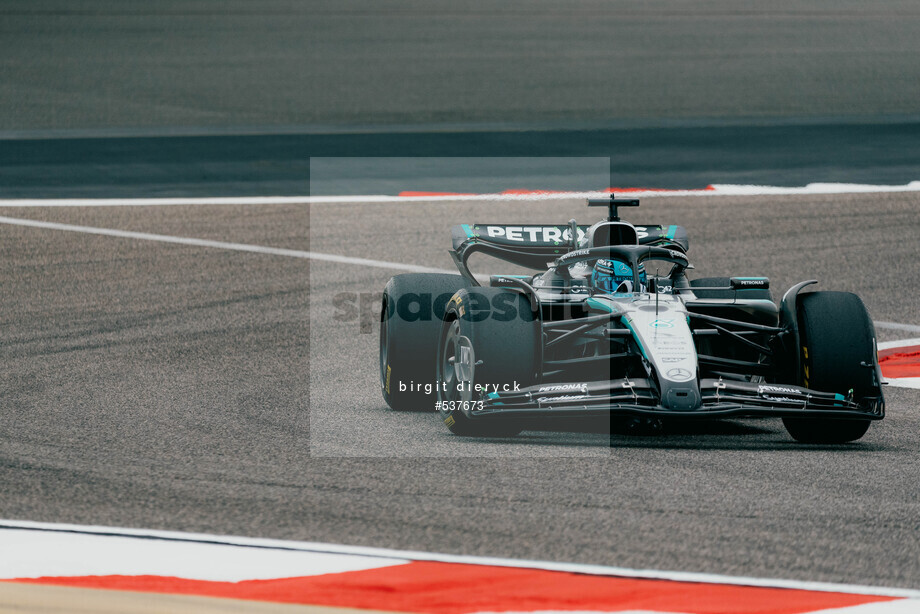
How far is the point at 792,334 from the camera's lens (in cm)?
770

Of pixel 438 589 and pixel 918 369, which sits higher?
pixel 918 369

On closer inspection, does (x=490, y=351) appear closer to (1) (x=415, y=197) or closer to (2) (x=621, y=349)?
(2) (x=621, y=349)

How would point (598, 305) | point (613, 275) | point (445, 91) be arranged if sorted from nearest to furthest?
point (598, 305), point (613, 275), point (445, 91)

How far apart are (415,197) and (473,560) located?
12226mm

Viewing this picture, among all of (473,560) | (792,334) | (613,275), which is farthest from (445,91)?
(473,560)

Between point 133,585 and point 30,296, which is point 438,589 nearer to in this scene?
point 133,585

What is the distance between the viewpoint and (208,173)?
61.0 feet

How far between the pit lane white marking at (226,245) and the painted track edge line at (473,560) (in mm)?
7559

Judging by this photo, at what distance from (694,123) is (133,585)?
18.5 meters

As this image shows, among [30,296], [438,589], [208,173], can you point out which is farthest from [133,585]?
[208,173]

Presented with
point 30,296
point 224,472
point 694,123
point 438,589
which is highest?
point 694,123

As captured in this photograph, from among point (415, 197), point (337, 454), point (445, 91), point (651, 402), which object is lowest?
point (337, 454)

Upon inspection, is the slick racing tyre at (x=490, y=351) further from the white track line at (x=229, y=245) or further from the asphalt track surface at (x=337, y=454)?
the white track line at (x=229, y=245)

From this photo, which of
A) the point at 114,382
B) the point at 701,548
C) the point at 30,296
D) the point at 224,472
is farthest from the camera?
the point at 30,296
